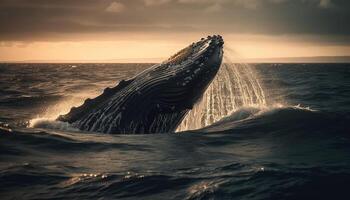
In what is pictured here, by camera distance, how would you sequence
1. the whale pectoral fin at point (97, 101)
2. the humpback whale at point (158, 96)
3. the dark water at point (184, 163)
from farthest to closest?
the whale pectoral fin at point (97, 101), the humpback whale at point (158, 96), the dark water at point (184, 163)

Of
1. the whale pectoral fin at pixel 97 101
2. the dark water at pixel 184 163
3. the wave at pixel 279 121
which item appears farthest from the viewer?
the wave at pixel 279 121

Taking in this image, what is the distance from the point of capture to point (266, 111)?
1199cm

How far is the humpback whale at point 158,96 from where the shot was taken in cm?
747

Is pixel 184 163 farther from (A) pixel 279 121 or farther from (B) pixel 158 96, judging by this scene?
(A) pixel 279 121

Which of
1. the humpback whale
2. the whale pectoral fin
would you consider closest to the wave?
the humpback whale

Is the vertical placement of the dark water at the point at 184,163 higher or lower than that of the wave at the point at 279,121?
lower

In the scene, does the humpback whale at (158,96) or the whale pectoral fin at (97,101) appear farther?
the whale pectoral fin at (97,101)

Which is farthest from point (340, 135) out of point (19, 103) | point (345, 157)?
point (19, 103)

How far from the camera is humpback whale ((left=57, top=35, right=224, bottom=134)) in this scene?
294 inches

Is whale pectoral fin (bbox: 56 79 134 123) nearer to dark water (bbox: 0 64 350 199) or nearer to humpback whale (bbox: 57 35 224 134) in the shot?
humpback whale (bbox: 57 35 224 134)

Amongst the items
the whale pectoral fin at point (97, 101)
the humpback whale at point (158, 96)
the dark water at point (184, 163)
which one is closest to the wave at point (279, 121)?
the dark water at point (184, 163)

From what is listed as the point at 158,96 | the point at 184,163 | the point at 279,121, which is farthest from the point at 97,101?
the point at 279,121

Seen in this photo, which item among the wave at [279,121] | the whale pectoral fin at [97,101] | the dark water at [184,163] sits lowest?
the dark water at [184,163]

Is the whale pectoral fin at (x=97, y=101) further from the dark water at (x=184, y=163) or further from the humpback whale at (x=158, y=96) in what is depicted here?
the dark water at (x=184, y=163)
